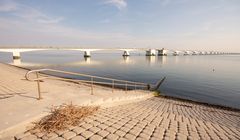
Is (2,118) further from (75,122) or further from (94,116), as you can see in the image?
(94,116)

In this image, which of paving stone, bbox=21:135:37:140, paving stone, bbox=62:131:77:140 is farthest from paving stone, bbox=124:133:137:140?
paving stone, bbox=21:135:37:140

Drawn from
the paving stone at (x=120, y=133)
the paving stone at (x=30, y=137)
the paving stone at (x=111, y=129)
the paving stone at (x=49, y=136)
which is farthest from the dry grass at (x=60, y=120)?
the paving stone at (x=120, y=133)

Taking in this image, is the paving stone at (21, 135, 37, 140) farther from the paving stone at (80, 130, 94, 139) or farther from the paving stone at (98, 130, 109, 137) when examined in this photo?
the paving stone at (98, 130, 109, 137)

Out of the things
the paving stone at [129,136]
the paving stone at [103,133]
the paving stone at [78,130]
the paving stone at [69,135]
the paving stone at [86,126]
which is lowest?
the paving stone at [129,136]

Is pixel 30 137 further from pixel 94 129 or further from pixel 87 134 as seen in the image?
pixel 94 129

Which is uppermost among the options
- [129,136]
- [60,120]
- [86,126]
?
[60,120]

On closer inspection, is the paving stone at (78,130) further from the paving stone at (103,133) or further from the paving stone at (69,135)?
the paving stone at (103,133)

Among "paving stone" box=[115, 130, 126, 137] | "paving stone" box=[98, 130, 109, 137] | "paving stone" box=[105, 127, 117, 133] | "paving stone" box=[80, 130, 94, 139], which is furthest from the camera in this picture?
"paving stone" box=[105, 127, 117, 133]

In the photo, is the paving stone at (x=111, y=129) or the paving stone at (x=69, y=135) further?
the paving stone at (x=111, y=129)

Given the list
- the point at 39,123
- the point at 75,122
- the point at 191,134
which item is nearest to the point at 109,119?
the point at 75,122

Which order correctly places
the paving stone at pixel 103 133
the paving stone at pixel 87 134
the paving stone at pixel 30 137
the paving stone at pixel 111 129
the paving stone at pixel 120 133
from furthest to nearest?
1. the paving stone at pixel 111 129
2. the paving stone at pixel 120 133
3. the paving stone at pixel 103 133
4. the paving stone at pixel 87 134
5. the paving stone at pixel 30 137

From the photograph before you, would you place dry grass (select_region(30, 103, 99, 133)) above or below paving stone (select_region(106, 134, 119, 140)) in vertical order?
above

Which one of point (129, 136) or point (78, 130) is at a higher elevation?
point (78, 130)

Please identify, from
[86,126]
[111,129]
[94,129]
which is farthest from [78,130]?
[111,129]
